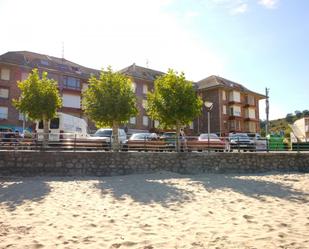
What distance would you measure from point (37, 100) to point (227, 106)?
41.8m

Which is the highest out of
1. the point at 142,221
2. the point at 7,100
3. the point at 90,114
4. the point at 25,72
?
the point at 25,72

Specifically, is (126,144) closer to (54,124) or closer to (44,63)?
(54,124)

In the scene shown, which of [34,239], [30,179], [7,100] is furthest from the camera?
[7,100]

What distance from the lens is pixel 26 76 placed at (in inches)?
1666

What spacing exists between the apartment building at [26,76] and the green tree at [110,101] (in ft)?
77.1

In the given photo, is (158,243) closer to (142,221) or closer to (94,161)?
(142,221)

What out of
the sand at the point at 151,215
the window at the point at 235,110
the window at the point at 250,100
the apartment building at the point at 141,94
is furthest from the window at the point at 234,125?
the sand at the point at 151,215

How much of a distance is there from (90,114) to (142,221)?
12.3 m

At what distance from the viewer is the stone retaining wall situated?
16.5 metres

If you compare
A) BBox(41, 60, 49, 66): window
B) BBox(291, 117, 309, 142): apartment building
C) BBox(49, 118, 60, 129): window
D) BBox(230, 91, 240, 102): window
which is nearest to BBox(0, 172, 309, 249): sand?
BBox(49, 118, 60, 129): window

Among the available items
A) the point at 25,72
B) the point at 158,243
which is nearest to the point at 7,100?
the point at 25,72

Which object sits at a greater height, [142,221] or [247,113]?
[247,113]

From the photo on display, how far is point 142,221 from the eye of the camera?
8055mm

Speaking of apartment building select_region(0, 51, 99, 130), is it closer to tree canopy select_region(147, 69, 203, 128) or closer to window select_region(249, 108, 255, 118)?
tree canopy select_region(147, 69, 203, 128)
